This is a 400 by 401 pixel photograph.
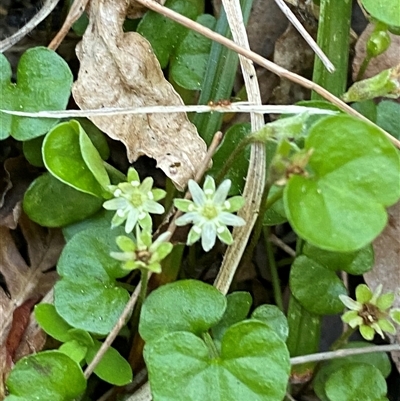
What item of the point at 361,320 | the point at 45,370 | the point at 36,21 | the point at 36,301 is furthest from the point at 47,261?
the point at 361,320

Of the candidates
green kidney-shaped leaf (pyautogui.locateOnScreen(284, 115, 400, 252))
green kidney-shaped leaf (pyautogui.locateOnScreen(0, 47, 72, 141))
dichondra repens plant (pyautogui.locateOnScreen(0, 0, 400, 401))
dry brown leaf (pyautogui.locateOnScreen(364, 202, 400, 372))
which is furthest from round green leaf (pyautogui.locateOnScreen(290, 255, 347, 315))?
green kidney-shaped leaf (pyautogui.locateOnScreen(0, 47, 72, 141))

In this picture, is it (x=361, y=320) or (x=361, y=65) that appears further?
(x=361, y=65)

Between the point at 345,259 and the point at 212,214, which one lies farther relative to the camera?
the point at 345,259

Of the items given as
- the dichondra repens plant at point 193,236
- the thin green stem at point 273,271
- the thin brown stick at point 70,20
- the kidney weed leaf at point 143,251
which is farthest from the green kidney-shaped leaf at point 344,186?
the thin brown stick at point 70,20

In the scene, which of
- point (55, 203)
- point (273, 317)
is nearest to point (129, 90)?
point (55, 203)

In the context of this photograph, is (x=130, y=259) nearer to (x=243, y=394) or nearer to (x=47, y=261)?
(x=243, y=394)

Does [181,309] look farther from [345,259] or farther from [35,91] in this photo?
[35,91]
